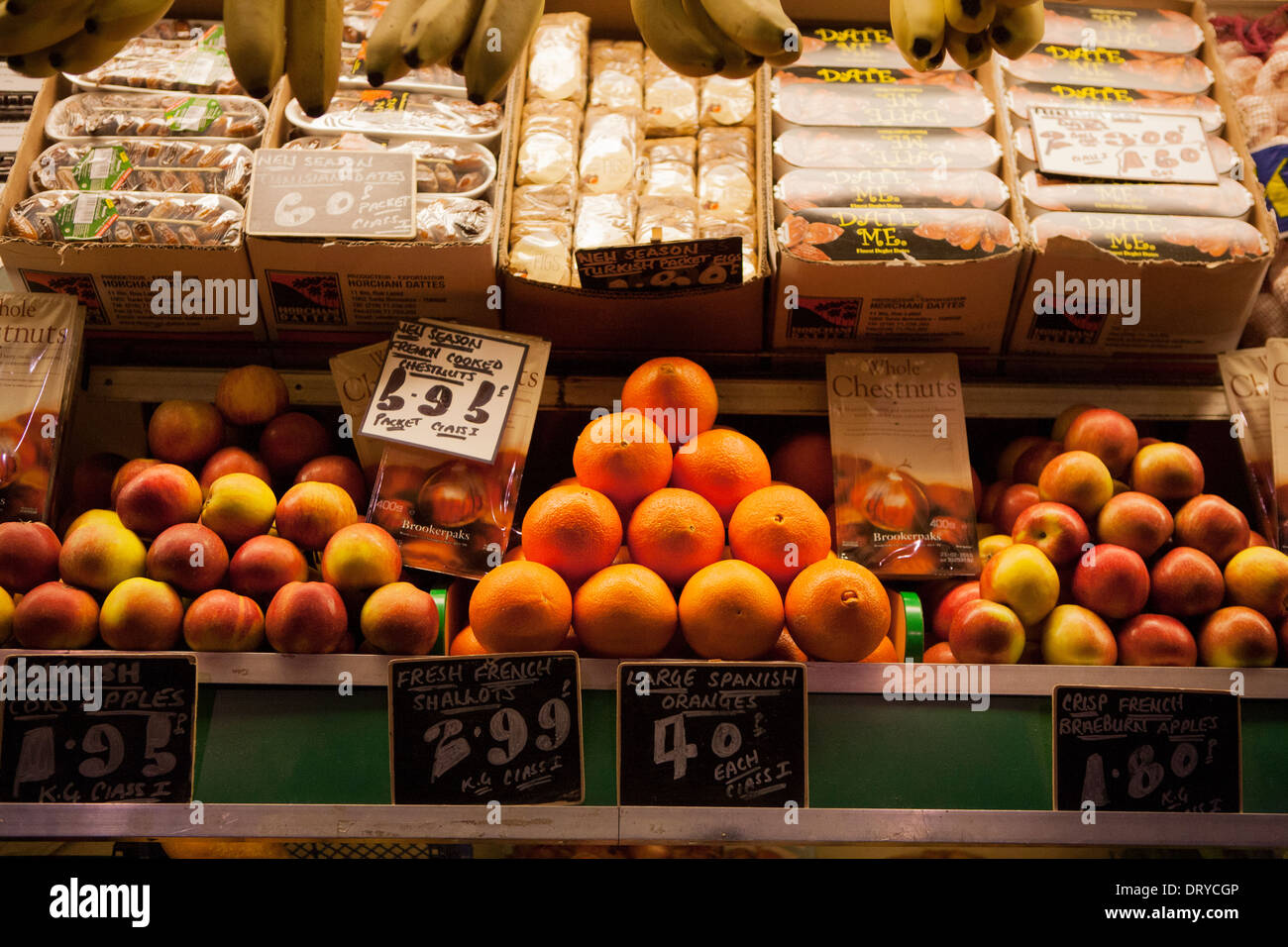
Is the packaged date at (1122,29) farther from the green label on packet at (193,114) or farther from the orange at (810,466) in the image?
the green label on packet at (193,114)

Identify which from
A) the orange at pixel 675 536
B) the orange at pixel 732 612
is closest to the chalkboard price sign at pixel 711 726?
the orange at pixel 732 612

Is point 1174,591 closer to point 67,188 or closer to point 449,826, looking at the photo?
point 449,826

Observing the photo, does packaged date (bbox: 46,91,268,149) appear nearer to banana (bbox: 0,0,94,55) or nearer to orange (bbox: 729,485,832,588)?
banana (bbox: 0,0,94,55)

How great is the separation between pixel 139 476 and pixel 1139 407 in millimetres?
1864

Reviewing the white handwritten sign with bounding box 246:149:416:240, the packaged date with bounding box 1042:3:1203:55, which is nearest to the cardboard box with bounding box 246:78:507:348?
the white handwritten sign with bounding box 246:149:416:240

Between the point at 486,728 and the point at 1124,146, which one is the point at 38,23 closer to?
the point at 486,728

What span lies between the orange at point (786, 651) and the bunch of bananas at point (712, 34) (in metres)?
0.86

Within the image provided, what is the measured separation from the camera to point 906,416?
179 cm

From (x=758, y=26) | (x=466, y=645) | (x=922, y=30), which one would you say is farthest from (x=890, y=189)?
(x=466, y=645)

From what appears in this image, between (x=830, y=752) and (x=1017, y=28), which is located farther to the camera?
(x=830, y=752)

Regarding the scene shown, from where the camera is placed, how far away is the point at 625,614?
1.43 m

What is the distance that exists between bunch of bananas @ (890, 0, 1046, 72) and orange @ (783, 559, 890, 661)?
740 mm

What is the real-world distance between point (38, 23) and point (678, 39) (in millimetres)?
833

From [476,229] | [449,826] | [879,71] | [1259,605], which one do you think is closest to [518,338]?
[476,229]
